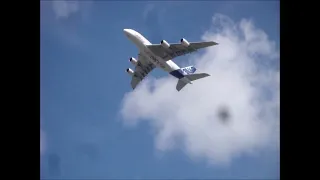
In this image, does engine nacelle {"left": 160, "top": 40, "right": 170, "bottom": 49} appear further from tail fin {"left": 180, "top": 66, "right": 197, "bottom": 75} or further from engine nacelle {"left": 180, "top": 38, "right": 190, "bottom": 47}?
tail fin {"left": 180, "top": 66, "right": 197, "bottom": 75}

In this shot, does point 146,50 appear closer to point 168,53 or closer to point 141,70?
point 168,53

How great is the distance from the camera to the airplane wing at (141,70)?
203 ft

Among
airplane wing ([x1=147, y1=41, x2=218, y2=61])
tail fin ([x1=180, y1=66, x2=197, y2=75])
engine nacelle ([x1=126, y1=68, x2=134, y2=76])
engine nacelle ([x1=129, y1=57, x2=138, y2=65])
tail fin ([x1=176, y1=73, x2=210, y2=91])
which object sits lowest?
tail fin ([x1=176, y1=73, x2=210, y2=91])

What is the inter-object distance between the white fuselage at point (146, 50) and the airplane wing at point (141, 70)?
4863mm

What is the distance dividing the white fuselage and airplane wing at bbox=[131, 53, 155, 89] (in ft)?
16.0

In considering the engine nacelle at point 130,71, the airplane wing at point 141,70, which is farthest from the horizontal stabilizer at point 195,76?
the engine nacelle at point 130,71

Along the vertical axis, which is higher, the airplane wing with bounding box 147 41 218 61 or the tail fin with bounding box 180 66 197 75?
the airplane wing with bounding box 147 41 218 61

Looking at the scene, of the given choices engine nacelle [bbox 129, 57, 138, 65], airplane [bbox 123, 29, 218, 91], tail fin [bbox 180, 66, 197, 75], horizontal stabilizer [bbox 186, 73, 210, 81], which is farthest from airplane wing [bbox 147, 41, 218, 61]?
engine nacelle [bbox 129, 57, 138, 65]

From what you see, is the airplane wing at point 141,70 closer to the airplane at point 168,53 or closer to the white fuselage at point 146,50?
the airplane at point 168,53

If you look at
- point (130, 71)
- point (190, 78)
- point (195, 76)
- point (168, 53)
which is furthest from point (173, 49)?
point (130, 71)

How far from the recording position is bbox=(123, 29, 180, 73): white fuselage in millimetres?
55250

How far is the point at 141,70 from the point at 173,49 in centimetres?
1121
